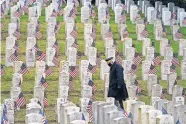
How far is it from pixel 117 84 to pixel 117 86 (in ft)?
0.16

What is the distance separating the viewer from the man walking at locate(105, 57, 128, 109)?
21.1 m

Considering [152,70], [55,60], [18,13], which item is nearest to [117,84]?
[152,70]

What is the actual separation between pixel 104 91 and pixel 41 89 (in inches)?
73.0

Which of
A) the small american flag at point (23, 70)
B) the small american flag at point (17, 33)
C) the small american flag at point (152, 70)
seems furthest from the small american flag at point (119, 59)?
the small american flag at point (17, 33)

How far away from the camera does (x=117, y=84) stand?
21.1 m

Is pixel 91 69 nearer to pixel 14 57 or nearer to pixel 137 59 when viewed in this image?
pixel 137 59

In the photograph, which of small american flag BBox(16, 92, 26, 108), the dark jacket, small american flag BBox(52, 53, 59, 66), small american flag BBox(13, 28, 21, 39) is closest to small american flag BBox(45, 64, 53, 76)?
small american flag BBox(52, 53, 59, 66)

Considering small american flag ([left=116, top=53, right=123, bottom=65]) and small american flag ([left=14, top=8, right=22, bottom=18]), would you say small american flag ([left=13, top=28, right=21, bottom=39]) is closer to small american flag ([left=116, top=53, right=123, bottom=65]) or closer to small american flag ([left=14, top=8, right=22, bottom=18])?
small american flag ([left=14, top=8, right=22, bottom=18])

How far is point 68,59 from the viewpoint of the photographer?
1033 inches

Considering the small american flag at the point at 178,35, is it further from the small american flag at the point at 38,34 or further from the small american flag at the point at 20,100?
the small american flag at the point at 20,100

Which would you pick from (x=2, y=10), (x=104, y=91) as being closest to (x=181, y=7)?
(x=2, y=10)

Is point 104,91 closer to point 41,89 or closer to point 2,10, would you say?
point 41,89

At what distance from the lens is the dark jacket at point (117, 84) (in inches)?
830

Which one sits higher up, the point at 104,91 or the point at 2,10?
the point at 2,10
